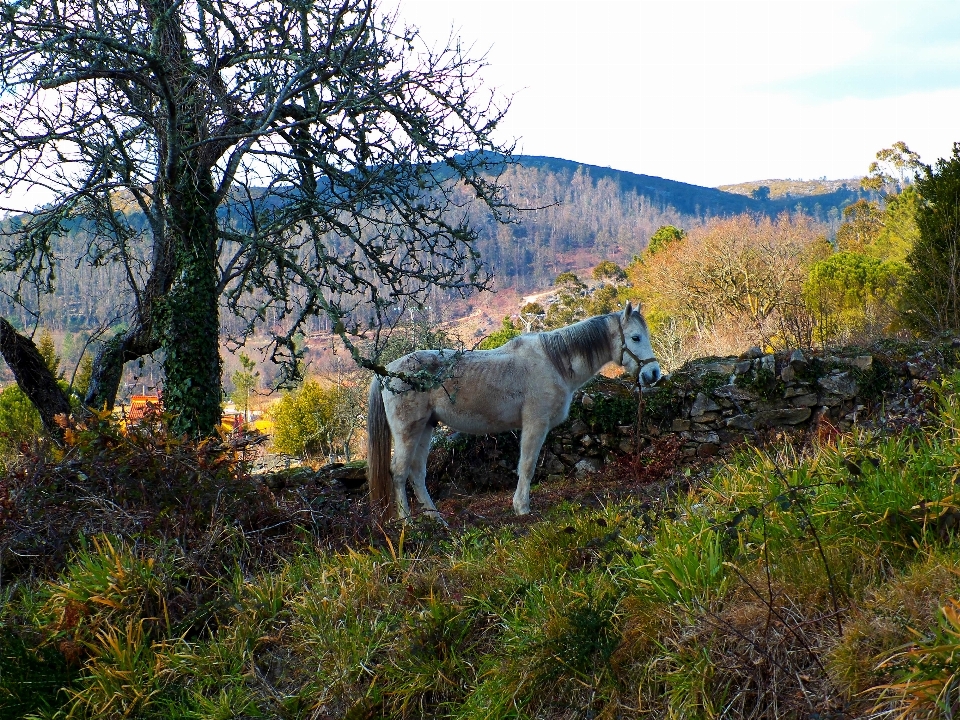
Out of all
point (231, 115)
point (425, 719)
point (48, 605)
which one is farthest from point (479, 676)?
point (231, 115)

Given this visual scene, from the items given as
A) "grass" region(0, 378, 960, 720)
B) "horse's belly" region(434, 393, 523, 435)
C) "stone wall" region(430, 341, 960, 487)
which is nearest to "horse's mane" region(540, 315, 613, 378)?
"horse's belly" region(434, 393, 523, 435)

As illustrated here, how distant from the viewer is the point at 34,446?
21.9 ft

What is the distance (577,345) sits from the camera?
793 centimetres

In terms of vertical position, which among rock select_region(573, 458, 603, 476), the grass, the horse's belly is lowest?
rock select_region(573, 458, 603, 476)

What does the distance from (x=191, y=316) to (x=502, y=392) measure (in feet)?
12.4

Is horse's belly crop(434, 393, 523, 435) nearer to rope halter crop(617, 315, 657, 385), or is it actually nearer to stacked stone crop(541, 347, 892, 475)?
rope halter crop(617, 315, 657, 385)

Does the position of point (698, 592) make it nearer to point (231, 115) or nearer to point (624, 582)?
point (624, 582)

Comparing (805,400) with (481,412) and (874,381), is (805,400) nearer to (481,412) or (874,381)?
(874,381)

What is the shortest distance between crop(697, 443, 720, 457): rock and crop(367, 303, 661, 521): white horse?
2499 mm

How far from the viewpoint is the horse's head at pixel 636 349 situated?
795 cm

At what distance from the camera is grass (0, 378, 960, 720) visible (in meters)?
3.49

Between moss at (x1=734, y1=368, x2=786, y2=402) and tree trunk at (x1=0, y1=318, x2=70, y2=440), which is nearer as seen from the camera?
tree trunk at (x1=0, y1=318, x2=70, y2=440)

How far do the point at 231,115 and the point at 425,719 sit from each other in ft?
19.1

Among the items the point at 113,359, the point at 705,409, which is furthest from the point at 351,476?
the point at 705,409
